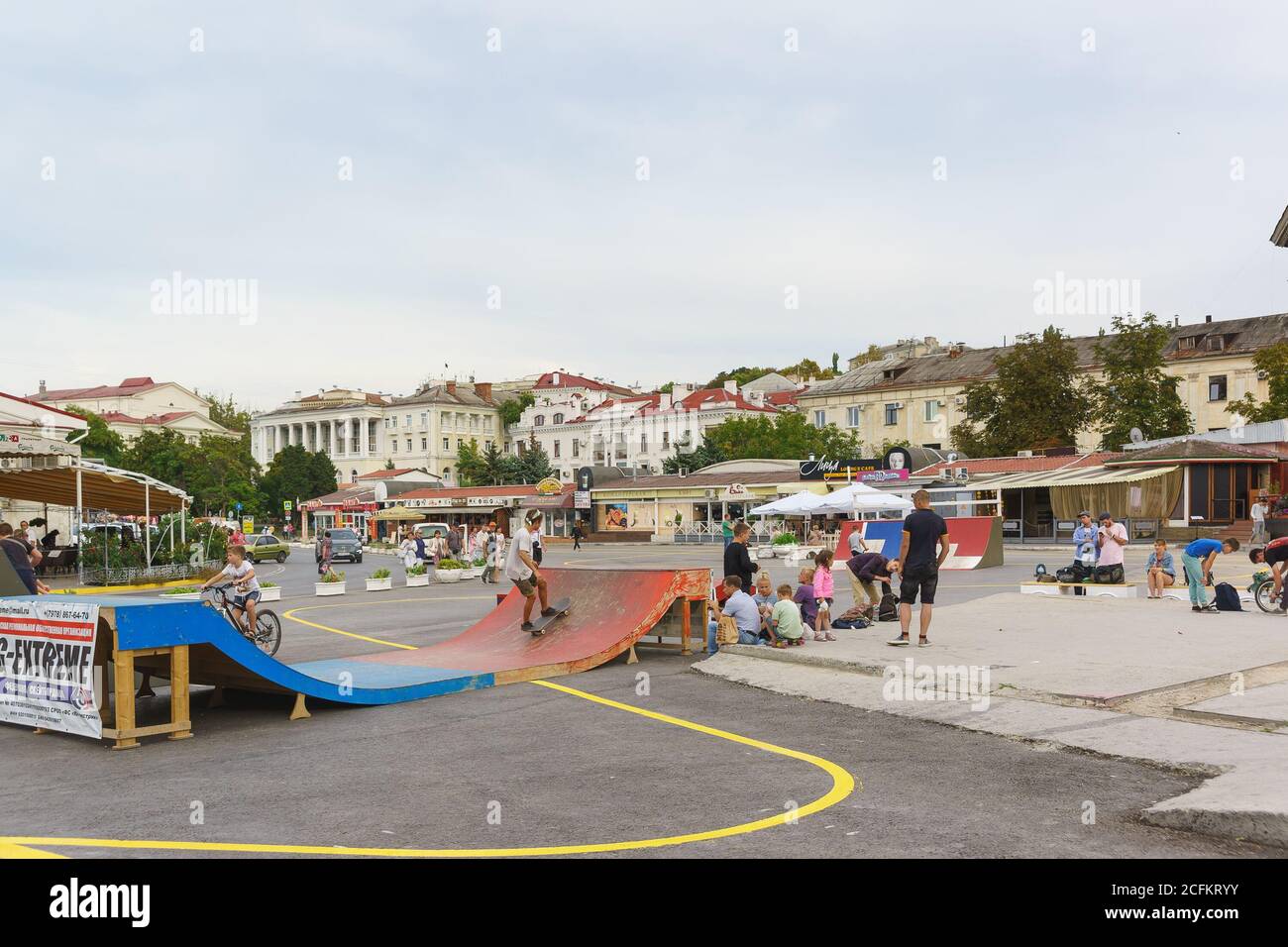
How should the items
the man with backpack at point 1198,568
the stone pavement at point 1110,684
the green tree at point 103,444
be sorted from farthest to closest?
the green tree at point 103,444, the man with backpack at point 1198,568, the stone pavement at point 1110,684

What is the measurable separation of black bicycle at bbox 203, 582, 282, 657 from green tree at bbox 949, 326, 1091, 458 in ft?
200

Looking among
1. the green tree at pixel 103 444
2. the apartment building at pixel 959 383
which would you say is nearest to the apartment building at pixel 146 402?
the green tree at pixel 103 444

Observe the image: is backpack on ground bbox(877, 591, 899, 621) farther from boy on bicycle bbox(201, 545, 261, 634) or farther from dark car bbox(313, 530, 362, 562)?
dark car bbox(313, 530, 362, 562)

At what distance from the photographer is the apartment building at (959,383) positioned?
78375 millimetres

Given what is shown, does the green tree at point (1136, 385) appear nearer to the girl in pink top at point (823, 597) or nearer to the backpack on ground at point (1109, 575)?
the backpack on ground at point (1109, 575)

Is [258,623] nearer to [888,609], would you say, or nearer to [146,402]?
[888,609]

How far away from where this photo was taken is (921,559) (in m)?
13.4

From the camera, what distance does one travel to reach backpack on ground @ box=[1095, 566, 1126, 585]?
70.9 ft

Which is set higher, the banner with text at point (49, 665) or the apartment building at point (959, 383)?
the apartment building at point (959, 383)

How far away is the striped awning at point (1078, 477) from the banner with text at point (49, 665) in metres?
45.1

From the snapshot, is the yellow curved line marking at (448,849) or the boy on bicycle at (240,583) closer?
the yellow curved line marking at (448,849)

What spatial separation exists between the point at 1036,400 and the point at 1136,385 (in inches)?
242

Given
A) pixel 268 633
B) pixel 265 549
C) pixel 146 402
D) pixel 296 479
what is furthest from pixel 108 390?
pixel 268 633
